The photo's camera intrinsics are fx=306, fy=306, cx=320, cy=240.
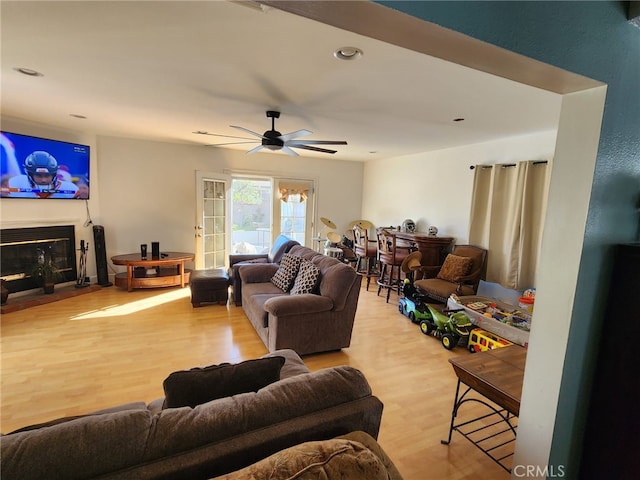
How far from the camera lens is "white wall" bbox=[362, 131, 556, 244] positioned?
382 cm

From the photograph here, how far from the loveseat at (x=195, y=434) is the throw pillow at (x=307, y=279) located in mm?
1890

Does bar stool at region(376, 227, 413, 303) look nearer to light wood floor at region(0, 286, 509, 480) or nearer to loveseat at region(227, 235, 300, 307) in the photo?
light wood floor at region(0, 286, 509, 480)

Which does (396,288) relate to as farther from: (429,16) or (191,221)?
(429,16)

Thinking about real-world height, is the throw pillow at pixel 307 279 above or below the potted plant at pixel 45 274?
above

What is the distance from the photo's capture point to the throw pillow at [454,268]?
3.96m

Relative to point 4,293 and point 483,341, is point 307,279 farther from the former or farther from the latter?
point 4,293

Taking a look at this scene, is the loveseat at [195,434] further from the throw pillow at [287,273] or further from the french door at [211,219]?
the french door at [211,219]

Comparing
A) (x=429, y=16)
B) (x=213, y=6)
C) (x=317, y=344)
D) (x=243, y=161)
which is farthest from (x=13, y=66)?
(x=243, y=161)

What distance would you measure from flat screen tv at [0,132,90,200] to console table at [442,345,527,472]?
5254mm

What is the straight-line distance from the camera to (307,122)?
363 cm

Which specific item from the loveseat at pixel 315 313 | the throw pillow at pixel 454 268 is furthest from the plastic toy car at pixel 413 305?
the loveseat at pixel 315 313

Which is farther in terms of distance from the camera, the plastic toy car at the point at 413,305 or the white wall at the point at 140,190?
the white wall at the point at 140,190

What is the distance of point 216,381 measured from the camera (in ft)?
3.84

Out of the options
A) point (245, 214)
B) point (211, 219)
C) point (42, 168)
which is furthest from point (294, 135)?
point (245, 214)
